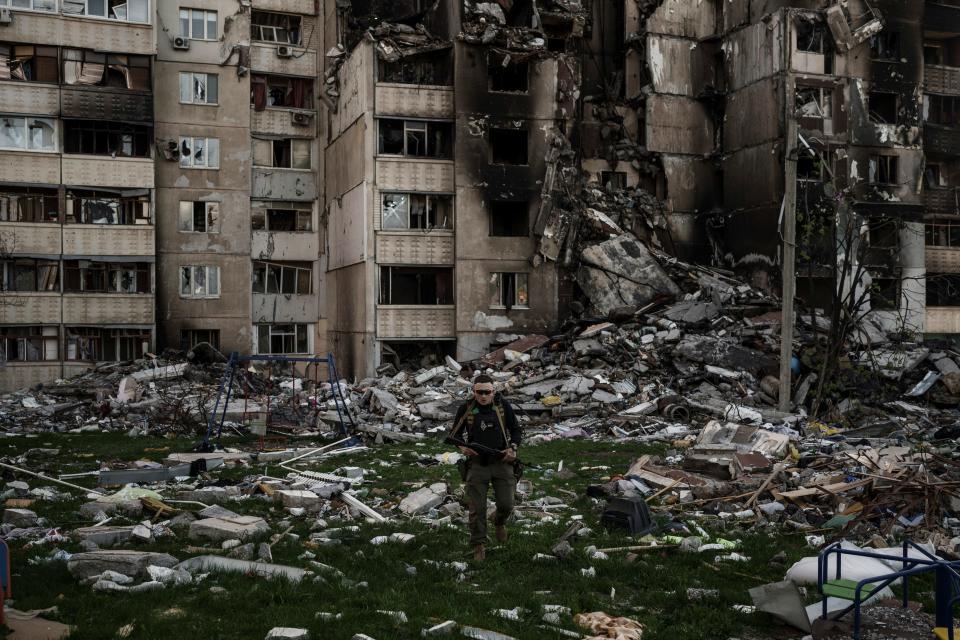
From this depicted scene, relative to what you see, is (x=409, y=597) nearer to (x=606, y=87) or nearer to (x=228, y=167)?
(x=228, y=167)

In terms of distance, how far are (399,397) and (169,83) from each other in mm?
17710

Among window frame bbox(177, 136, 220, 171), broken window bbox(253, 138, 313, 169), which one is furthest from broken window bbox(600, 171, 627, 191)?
window frame bbox(177, 136, 220, 171)

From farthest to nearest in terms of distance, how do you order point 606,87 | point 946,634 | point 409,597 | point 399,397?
point 606,87 < point 399,397 < point 409,597 < point 946,634

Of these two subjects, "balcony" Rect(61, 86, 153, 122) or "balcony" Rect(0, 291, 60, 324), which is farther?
"balcony" Rect(61, 86, 153, 122)

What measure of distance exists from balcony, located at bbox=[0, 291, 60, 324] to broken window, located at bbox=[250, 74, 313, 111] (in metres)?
11.1

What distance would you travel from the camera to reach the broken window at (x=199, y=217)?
1383 inches

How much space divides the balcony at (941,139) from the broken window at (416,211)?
67.0 feet

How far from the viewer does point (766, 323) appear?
91.2 feet

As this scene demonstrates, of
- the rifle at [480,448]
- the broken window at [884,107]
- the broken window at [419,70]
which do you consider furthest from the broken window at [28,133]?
the broken window at [884,107]

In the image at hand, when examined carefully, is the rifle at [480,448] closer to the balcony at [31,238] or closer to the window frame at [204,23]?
the balcony at [31,238]

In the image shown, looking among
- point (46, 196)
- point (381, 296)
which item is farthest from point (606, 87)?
point (46, 196)

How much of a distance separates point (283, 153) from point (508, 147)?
389 inches

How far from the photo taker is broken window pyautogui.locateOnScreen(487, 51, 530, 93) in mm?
32875

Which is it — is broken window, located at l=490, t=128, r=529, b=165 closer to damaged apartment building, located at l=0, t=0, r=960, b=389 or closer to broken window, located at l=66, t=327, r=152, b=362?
damaged apartment building, located at l=0, t=0, r=960, b=389
